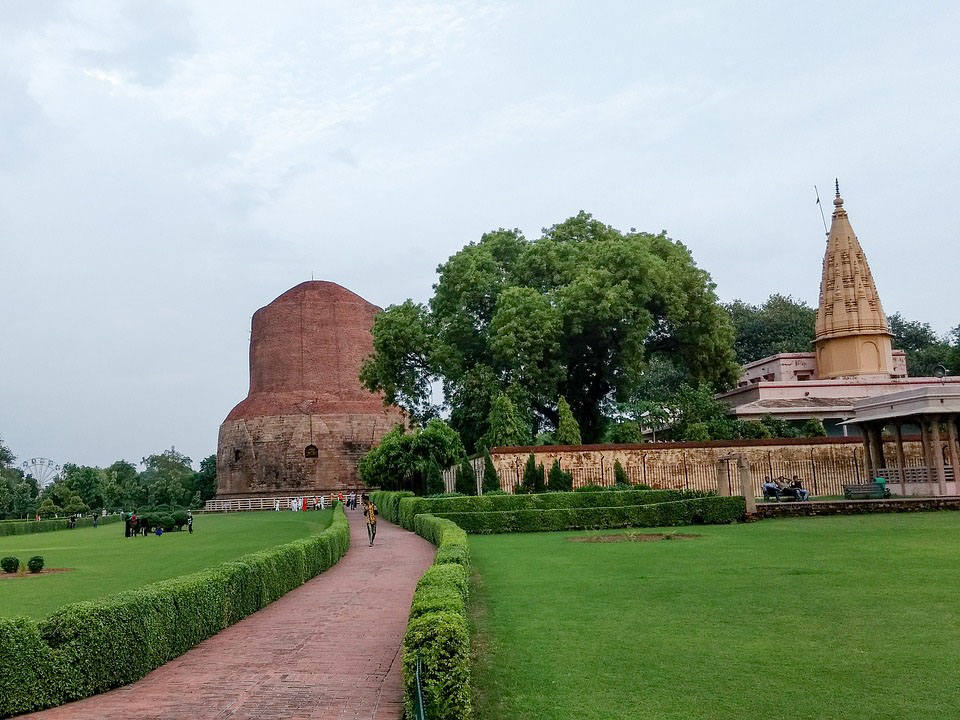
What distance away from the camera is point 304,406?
1714 inches

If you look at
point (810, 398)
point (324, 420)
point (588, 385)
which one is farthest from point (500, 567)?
point (324, 420)

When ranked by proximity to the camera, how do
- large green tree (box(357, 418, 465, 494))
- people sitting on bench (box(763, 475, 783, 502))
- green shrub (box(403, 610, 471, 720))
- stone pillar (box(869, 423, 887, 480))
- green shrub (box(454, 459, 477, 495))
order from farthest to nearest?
1. large green tree (box(357, 418, 465, 494))
2. green shrub (box(454, 459, 477, 495))
3. stone pillar (box(869, 423, 887, 480))
4. people sitting on bench (box(763, 475, 783, 502))
5. green shrub (box(403, 610, 471, 720))

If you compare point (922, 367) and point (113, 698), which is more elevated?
point (922, 367)

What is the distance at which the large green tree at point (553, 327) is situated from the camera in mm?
23344

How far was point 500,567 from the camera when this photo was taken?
1032cm

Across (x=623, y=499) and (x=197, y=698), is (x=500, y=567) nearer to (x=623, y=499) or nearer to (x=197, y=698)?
(x=197, y=698)

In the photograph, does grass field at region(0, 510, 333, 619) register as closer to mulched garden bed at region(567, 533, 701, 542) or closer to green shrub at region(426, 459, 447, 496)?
green shrub at region(426, 459, 447, 496)

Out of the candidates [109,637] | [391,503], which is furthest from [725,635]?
[391,503]

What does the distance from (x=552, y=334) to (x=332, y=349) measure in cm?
2460

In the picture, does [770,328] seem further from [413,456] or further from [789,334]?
[413,456]

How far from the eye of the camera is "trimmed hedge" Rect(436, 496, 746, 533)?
16750mm

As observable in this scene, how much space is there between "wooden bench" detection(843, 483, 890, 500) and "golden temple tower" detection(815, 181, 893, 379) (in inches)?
522

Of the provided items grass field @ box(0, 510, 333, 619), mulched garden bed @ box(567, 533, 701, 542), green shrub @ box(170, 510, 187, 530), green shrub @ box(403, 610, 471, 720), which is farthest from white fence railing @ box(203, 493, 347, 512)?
green shrub @ box(403, 610, 471, 720)

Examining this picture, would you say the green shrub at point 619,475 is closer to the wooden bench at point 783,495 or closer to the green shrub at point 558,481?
the green shrub at point 558,481
